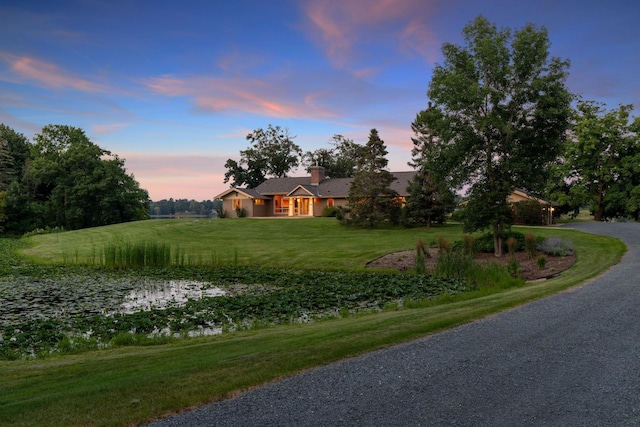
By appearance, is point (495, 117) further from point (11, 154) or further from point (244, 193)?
point (11, 154)

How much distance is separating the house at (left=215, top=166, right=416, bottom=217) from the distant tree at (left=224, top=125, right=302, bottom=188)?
15.5 meters

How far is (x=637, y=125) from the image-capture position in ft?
142

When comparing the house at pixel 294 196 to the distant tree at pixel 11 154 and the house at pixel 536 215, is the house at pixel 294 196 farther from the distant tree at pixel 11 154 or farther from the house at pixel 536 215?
the distant tree at pixel 11 154

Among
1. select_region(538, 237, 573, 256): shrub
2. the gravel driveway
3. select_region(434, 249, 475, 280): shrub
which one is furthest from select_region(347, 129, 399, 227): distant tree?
the gravel driveway

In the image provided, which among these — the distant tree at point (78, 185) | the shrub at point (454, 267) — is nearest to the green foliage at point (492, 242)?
the shrub at point (454, 267)

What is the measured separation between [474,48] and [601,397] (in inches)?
735

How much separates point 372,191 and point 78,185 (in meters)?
35.5

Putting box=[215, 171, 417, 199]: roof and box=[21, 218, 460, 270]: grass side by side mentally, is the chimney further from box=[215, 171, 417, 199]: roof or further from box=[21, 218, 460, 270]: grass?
Result: box=[21, 218, 460, 270]: grass

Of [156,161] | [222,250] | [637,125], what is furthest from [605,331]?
[637,125]

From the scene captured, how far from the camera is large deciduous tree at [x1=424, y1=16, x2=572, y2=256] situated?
19.6 metres

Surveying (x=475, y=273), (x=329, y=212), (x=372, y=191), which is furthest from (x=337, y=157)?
(x=475, y=273)

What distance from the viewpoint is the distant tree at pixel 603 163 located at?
141 feet

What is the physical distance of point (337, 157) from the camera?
7744 centimetres

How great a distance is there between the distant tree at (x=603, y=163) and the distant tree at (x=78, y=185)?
51.5 metres
